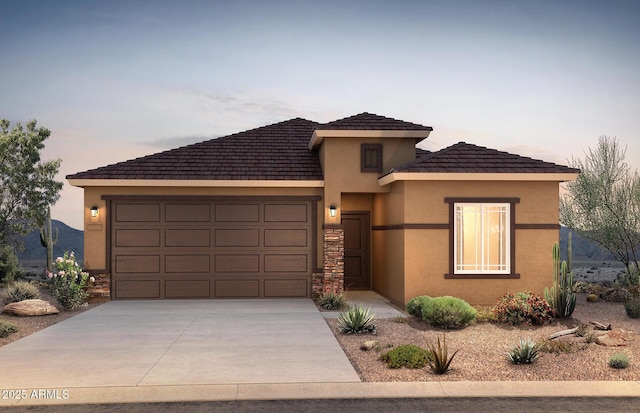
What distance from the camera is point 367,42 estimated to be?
1873cm

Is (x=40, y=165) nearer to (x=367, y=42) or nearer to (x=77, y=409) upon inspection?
(x=367, y=42)

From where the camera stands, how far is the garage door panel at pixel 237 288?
18188mm

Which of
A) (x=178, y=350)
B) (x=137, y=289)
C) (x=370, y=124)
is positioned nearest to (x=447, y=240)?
(x=370, y=124)

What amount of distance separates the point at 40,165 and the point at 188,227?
32.3 ft

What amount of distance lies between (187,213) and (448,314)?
9.03m

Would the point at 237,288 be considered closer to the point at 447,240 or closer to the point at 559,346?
the point at 447,240

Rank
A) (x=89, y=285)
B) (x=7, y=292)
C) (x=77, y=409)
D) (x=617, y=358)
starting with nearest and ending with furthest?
(x=77, y=409), (x=617, y=358), (x=7, y=292), (x=89, y=285)

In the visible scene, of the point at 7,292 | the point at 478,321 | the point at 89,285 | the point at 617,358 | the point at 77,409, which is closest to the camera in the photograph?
the point at 77,409

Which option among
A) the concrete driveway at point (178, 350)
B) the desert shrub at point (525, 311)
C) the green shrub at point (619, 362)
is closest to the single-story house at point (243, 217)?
the concrete driveway at point (178, 350)

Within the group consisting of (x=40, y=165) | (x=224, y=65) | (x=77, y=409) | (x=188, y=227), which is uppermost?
(x=224, y=65)

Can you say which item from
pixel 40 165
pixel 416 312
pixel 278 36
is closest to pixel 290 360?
pixel 416 312

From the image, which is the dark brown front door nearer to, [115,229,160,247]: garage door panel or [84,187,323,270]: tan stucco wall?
[84,187,323,270]: tan stucco wall

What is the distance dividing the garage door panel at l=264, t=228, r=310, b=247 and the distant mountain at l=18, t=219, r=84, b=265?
53787 millimetres

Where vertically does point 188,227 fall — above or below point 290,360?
above
